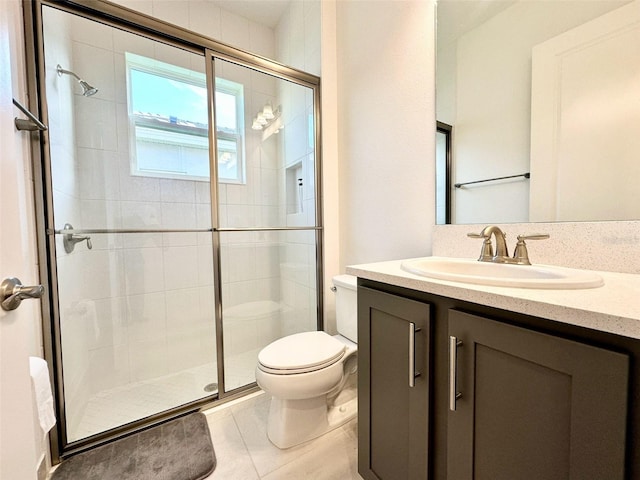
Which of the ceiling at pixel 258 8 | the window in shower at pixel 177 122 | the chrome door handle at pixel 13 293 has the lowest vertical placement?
the chrome door handle at pixel 13 293

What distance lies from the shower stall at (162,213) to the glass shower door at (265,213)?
0.01 meters

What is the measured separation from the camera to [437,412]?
29.4 inches

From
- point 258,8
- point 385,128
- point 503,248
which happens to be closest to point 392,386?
point 503,248

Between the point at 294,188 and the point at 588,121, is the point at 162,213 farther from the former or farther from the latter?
the point at 588,121

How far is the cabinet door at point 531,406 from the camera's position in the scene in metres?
0.46

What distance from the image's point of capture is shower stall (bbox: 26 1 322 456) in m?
1.34

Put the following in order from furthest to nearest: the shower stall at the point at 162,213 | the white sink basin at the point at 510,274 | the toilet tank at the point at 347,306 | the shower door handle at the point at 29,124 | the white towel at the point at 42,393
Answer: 1. the toilet tank at the point at 347,306
2. the shower stall at the point at 162,213
3. the shower door handle at the point at 29,124
4. the white towel at the point at 42,393
5. the white sink basin at the point at 510,274

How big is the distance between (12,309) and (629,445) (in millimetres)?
1112

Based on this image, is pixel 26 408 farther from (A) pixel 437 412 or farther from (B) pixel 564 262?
(B) pixel 564 262

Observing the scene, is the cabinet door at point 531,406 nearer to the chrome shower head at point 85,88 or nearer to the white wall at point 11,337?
the white wall at point 11,337

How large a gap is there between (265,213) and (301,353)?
1175mm

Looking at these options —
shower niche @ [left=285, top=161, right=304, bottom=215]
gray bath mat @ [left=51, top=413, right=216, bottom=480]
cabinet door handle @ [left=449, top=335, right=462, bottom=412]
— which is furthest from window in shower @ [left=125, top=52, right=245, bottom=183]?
cabinet door handle @ [left=449, top=335, right=462, bottom=412]

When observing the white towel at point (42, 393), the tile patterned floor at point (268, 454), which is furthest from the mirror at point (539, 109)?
the white towel at point (42, 393)

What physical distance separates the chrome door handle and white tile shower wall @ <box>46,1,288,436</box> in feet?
3.17
